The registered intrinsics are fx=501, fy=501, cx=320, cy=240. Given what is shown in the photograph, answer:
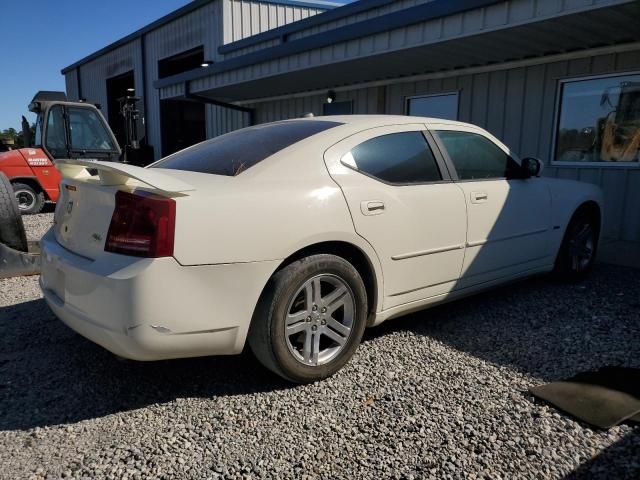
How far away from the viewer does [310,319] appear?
288 centimetres

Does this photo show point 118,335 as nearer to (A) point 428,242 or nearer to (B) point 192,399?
(B) point 192,399

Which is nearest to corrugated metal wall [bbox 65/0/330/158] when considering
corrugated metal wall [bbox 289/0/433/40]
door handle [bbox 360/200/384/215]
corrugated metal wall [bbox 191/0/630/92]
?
corrugated metal wall [bbox 289/0/433/40]

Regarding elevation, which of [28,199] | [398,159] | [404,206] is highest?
[398,159]

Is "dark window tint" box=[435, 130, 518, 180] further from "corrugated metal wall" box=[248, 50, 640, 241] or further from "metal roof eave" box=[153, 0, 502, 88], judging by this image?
"corrugated metal wall" box=[248, 50, 640, 241]

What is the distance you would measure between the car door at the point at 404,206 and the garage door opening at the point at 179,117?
1564 cm

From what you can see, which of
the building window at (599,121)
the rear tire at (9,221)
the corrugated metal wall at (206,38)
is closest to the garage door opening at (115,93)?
the corrugated metal wall at (206,38)

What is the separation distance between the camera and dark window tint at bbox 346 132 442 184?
3.22 meters

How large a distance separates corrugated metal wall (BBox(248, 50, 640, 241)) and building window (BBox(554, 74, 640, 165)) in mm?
143

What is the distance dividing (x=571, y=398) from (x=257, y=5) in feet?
50.5

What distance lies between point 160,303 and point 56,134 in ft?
30.3

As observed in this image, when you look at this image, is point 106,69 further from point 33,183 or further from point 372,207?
point 372,207

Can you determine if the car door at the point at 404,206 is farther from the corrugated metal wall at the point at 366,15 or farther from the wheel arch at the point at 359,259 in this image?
the corrugated metal wall at the point at 366,15

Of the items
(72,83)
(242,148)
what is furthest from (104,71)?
(242,148)

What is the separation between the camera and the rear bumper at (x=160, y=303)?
2.37 meters
